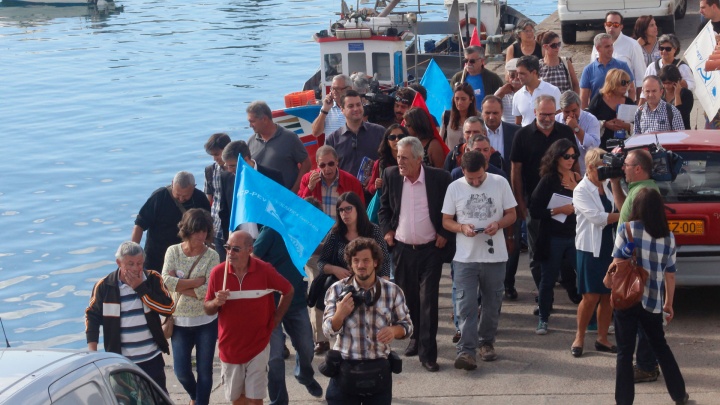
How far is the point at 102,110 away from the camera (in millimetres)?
40062

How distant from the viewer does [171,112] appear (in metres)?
39.6

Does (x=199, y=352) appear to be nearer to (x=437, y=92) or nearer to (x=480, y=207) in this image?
(x=480, y=207)

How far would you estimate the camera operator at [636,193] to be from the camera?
803 cm

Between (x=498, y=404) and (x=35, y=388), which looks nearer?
(x=35, y=388)

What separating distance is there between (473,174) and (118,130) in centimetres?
2899

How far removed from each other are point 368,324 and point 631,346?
1.92 m

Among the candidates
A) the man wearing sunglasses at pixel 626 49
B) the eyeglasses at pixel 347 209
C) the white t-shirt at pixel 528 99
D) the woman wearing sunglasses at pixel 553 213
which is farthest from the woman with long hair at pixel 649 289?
the man wearing sunglasses at pixel 626 49

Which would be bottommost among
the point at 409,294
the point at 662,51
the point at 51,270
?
the point at 51,270

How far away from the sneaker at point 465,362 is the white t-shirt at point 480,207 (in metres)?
0.75

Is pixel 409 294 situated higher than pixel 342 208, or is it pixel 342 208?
pixel 342 208

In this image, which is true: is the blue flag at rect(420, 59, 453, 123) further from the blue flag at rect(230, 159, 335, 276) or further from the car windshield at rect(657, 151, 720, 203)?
the blue flag at rect(230, 159, 335, 276)

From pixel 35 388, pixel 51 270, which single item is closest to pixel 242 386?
pixel 35 388

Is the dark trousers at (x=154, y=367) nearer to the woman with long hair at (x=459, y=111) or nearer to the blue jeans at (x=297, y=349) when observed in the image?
the blue jeans at (x=297, y=349)

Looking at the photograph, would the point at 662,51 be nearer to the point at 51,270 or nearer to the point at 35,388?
the point at 35,388
